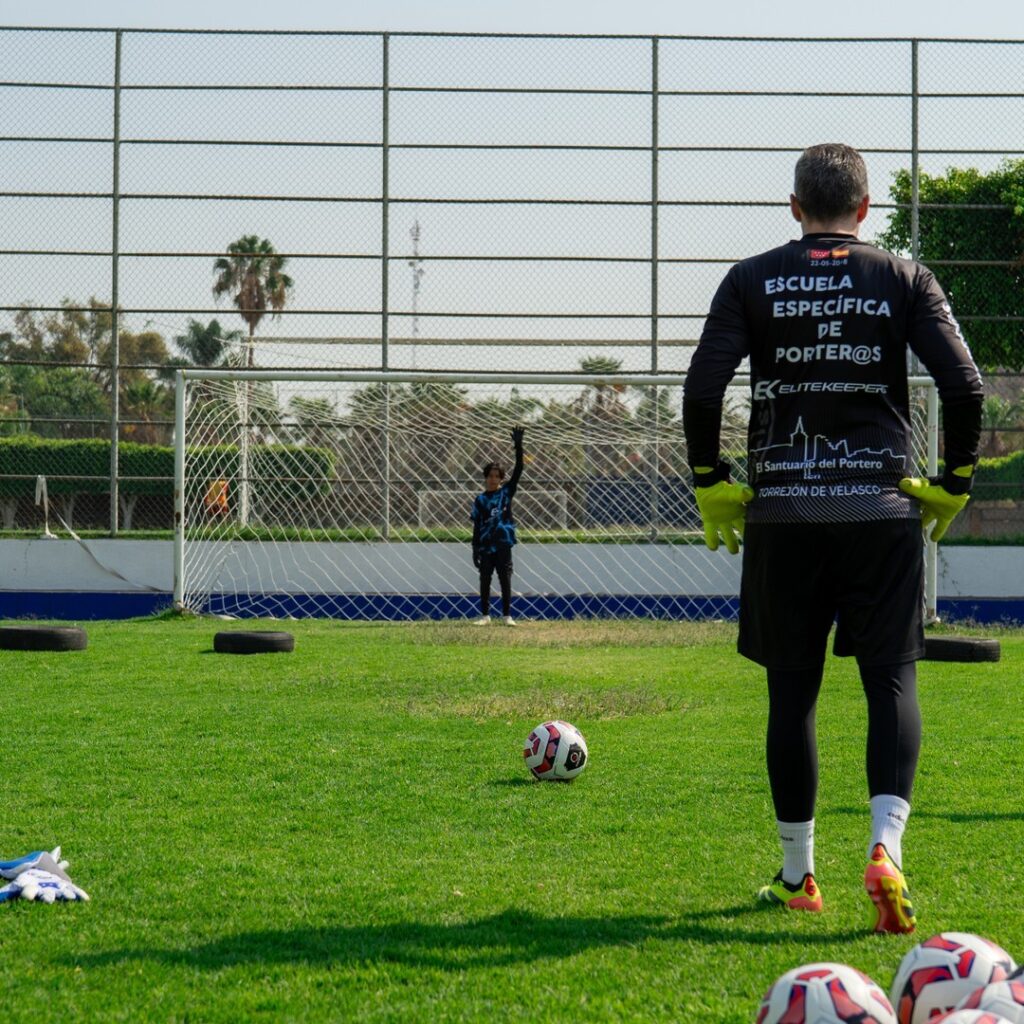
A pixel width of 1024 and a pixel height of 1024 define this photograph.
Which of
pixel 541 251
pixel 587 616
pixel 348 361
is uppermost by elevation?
pixel 541 251

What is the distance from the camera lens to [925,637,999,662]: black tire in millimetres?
10562

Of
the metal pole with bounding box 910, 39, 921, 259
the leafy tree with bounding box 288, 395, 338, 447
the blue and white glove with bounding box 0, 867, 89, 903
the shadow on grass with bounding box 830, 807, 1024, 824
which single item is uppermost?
the metal pole with bounding box 910, 39, 921, 259

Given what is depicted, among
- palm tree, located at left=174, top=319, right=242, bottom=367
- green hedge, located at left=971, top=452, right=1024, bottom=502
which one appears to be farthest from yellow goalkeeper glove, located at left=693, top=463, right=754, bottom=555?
green hedge, located at left=971, top=452, right=1024, bottom=502

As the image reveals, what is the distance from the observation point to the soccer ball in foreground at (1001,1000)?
234 centimetres

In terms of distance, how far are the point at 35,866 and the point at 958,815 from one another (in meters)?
3.04

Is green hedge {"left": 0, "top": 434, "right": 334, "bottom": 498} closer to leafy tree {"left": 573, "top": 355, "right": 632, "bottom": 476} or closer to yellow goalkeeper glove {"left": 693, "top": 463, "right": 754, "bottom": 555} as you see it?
leafy tree {"left": 573, "top": 355, "right": 632, "bottom": 476}

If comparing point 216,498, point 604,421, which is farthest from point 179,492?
point 604,421

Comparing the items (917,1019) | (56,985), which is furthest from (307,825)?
(917,1019)

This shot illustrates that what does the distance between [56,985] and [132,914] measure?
59cm

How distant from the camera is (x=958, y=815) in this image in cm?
490

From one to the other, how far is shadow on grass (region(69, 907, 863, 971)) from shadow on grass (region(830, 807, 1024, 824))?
150 centimetres

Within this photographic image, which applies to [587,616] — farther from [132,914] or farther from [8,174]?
[132,914]

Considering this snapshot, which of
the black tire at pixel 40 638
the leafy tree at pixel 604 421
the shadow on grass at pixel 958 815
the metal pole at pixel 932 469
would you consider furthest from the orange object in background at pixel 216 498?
the shadow on grass at pixel 958 815

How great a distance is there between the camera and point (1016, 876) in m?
3.97
